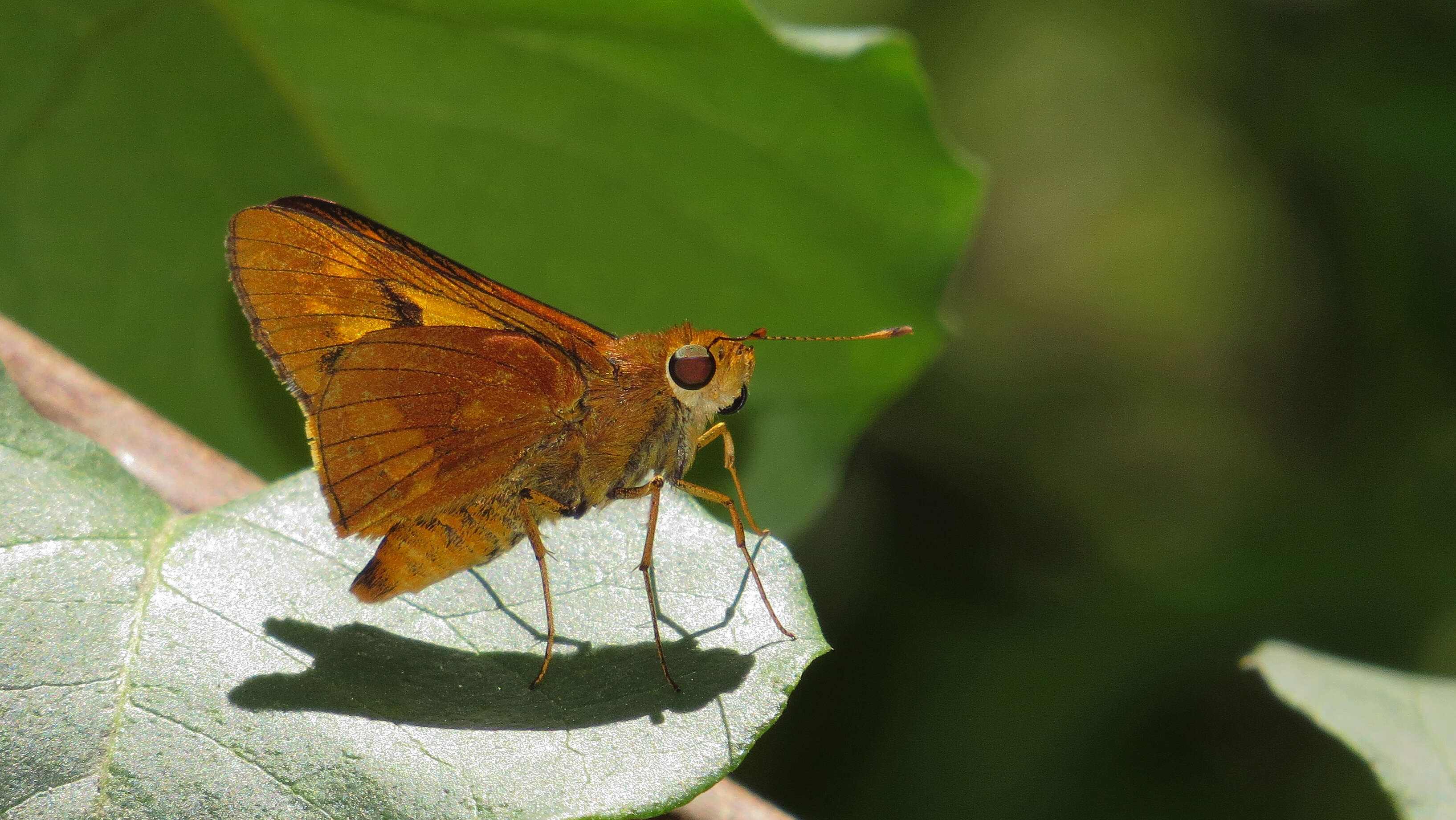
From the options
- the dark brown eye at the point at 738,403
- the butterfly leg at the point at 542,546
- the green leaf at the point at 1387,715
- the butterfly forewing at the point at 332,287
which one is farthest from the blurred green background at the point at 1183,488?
the butterfly forewing at the point at 332,287

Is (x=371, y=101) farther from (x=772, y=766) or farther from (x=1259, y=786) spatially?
(x=1259, y=786)

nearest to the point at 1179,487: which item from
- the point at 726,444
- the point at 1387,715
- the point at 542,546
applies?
the point at 1387,715

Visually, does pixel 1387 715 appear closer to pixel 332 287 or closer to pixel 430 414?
pixel 430 414

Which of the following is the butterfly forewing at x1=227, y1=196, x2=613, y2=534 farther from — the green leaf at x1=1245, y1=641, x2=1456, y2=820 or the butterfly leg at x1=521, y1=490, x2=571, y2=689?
the green leaf at x1=1245, y1=641, x2=1456, y2=820

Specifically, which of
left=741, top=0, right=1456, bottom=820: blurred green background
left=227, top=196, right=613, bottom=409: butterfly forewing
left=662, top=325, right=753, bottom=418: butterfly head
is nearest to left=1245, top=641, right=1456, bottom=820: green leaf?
left=662, top=325, right=753, bottom=418: butterfly head

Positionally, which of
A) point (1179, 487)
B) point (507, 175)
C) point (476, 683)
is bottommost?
point (1179, 487)
